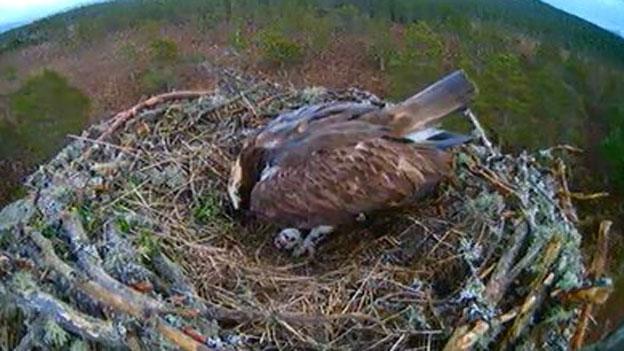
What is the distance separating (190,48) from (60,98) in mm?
979

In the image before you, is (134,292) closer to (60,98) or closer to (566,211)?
(566,211)

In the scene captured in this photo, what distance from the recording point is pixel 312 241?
3129 mm

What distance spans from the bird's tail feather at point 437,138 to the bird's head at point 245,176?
532 millimetres

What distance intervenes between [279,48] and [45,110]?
1724mm

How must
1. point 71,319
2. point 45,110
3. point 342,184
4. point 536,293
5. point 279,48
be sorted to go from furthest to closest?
point 279,48, point 45,110, point 342,184, point 536,293, point 71,319

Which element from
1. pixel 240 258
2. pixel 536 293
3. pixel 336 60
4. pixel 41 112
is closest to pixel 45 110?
pixel 41 112

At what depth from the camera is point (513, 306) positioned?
2494 mm

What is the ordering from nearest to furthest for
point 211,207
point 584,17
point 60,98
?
point 211,207
point 584,17
point 60,98

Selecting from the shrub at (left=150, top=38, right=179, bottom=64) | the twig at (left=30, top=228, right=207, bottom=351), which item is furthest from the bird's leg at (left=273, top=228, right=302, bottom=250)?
the shrub at (left=150, top=38, right=179, bottom=64)

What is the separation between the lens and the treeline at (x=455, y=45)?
20.3 ft

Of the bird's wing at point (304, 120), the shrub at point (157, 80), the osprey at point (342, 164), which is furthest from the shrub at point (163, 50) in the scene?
the osprey at point (342, 164)

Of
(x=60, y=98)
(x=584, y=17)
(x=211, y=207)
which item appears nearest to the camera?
(x=211, y=207)

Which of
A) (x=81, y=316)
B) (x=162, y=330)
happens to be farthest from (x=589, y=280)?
(x=81, y=316)

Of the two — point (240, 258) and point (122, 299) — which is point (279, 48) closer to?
point (240, 258)
